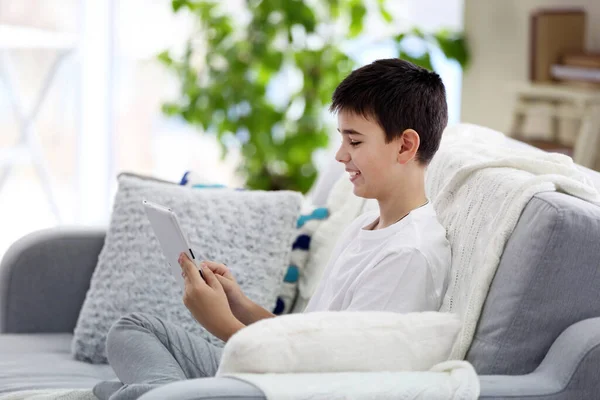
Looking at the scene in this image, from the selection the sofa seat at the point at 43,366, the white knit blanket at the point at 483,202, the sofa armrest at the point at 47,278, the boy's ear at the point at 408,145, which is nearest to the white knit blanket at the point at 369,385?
the white knit blanket at the point at 483,202

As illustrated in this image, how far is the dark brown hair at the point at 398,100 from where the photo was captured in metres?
1.44

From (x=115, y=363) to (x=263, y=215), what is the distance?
1.77ft

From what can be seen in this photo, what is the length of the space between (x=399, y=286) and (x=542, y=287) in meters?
0.21

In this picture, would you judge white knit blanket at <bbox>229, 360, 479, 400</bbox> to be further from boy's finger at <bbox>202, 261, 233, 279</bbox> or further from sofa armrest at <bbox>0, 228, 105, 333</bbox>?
sofa armrest at <bbox>0, 228, 105, 333</bbox>

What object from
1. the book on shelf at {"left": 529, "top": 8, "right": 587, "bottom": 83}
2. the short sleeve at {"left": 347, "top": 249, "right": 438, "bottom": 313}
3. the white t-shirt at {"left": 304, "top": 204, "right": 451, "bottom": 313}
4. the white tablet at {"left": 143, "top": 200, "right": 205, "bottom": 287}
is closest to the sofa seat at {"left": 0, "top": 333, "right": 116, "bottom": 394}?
the white tablet at {"left": 143, "top": 200, "right": 205, "bottom": 287}

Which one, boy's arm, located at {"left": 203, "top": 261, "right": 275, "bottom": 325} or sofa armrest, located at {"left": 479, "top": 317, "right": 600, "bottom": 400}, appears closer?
sofa armrest, located at {"left": 479, "top": 317, "right": 600, "bottom": 400}

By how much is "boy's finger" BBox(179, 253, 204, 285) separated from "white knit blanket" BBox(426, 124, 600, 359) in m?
0.39

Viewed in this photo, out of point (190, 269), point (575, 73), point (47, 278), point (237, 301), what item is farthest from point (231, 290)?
point (575, 73)

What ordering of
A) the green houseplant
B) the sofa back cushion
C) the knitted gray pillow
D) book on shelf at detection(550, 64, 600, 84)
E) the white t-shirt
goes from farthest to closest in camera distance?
the green houseplant
book on shelf at detection(550, 64, 600, 84)
the knitted gray pillow
the white t-shirt
the sofa back cushion

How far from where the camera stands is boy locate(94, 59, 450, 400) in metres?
1.37

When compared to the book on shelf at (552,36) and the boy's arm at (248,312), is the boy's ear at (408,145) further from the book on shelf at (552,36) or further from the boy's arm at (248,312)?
the book on shelf at (552,36)

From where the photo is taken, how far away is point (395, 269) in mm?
1352

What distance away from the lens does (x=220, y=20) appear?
145 inches

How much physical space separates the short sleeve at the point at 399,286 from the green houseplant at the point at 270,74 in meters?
2.29
